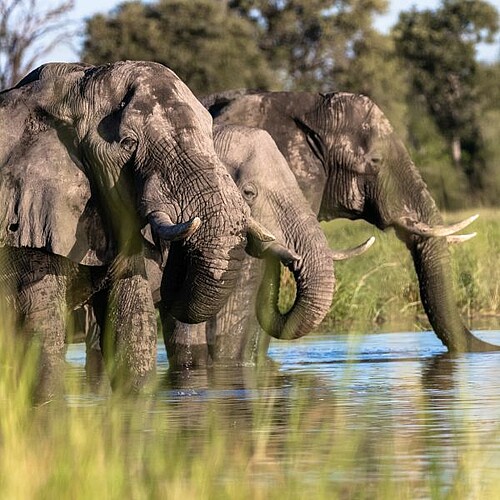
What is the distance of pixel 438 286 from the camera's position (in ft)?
41.3

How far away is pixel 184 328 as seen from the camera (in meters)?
11.0

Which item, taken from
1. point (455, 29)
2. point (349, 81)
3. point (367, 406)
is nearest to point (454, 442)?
point (367, 406)

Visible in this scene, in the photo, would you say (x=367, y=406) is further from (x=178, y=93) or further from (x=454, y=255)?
(x=454, y=255)

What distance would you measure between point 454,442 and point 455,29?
5468 centimetres

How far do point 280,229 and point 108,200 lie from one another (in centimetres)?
265

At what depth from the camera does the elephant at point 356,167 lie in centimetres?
1266

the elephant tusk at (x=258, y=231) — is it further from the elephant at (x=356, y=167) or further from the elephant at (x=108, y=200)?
the elephant at (x=356, y=167)

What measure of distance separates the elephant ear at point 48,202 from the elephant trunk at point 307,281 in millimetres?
2525

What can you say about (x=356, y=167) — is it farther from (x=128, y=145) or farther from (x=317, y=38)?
(x=317, y=38)

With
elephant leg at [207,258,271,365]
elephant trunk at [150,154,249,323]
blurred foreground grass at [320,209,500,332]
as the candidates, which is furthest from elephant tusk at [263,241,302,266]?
blurred foreground grass at [320,209,500,332]

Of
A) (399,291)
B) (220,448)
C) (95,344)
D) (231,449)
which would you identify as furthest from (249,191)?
(220,448)

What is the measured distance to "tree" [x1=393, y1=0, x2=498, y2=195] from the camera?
5631 centimetres

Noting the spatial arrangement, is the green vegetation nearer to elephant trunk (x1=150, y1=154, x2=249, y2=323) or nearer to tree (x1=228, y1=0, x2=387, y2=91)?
elephant trunk (x1=150, y1=154, x2=249, y2=323)

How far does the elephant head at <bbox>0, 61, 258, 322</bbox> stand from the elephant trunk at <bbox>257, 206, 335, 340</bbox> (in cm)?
220
